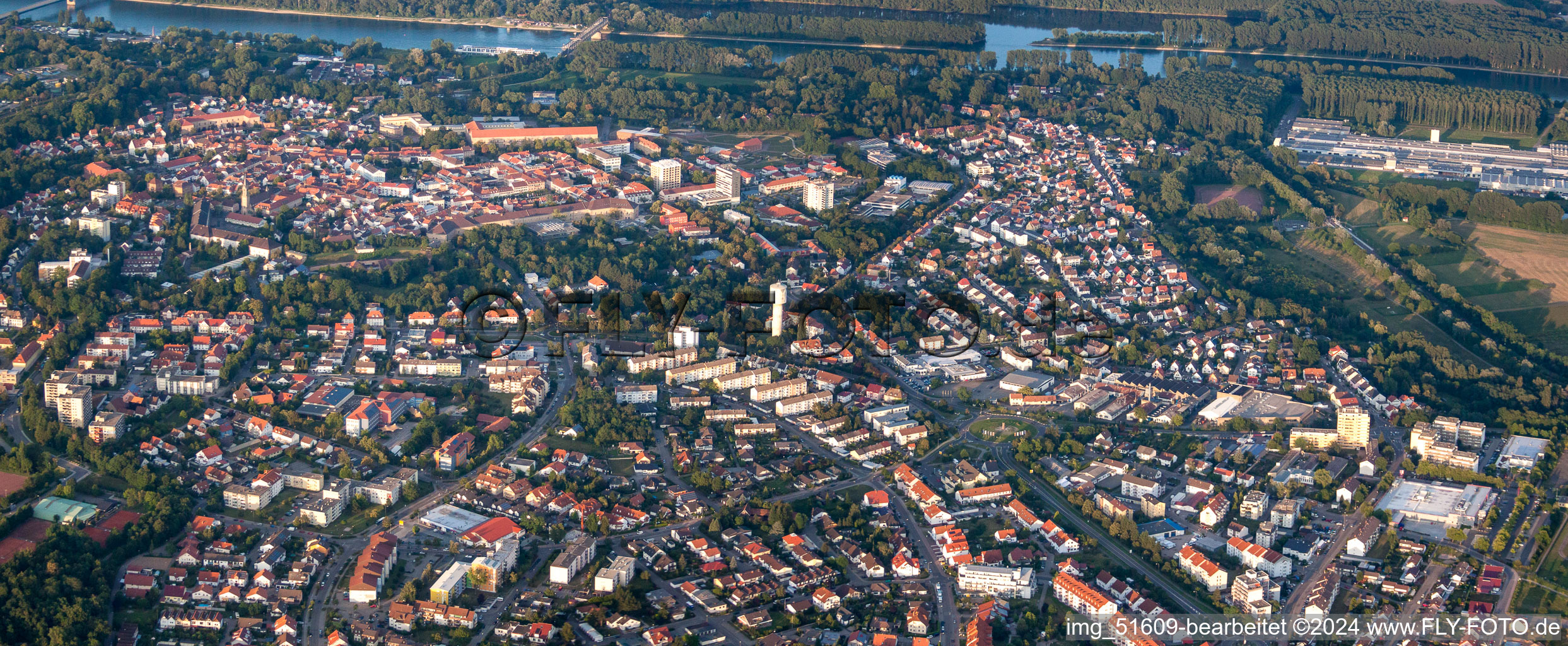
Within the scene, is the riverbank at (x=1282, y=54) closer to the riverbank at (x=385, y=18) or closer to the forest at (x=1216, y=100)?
the forest at (x=1216, y=100)

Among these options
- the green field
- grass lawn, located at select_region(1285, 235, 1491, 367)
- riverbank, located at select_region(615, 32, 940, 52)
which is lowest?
the green field

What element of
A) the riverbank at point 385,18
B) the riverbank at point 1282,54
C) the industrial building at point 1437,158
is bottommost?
the industrial building at point 1437,158

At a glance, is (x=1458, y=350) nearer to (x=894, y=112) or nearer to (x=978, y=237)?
(x=978, y=237)

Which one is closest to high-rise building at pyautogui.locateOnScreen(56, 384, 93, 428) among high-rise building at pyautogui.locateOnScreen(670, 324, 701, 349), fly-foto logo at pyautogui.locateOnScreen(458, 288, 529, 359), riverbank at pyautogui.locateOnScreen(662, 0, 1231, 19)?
fly-foto logo at pyautogui.locateOnScreen(458, 288, 529, 359)

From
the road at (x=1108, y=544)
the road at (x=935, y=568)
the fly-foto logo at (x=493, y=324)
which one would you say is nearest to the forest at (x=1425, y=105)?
the road at (x=1108, y=544)

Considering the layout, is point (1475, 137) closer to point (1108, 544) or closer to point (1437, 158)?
point (1437, 158)

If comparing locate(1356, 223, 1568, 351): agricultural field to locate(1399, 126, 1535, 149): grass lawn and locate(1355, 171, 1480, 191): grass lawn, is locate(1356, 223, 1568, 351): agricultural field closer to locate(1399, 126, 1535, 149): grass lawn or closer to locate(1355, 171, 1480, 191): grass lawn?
locate(1355, 171, 1480, 191): grass lawn

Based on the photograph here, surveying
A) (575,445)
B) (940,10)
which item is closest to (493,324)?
(575,445)
